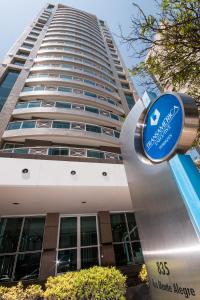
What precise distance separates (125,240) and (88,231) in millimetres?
2530

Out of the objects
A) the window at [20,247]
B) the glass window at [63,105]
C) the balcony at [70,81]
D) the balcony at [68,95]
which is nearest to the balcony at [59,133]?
the glass window at [63,105]

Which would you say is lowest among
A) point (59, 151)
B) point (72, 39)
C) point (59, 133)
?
point (59, 151)

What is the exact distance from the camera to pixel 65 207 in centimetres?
1139

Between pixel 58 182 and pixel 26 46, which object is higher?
pixel 26 46

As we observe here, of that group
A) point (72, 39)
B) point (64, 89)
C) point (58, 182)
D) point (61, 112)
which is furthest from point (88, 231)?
point (72, 39)

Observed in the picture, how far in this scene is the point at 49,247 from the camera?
10680 mm

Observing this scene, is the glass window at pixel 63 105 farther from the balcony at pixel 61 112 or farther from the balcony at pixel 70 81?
the balcony at pixel 70 81

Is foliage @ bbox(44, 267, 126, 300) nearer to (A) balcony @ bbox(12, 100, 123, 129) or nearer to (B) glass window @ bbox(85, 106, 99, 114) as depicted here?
(A) balcony @ bbox(12, 100, 123, 129)

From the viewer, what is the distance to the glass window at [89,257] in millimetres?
11420

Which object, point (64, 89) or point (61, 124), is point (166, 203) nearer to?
point (61, 124)

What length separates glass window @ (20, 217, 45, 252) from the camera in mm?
11297

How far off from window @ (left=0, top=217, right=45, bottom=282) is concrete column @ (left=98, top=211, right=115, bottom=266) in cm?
347

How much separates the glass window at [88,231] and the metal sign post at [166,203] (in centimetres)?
998

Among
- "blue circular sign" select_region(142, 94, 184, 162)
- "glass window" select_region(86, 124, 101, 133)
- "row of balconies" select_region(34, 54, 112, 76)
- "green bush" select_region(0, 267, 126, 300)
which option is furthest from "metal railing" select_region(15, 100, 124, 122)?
"blue circular sign" select_region(142, 94, 184, 162)
